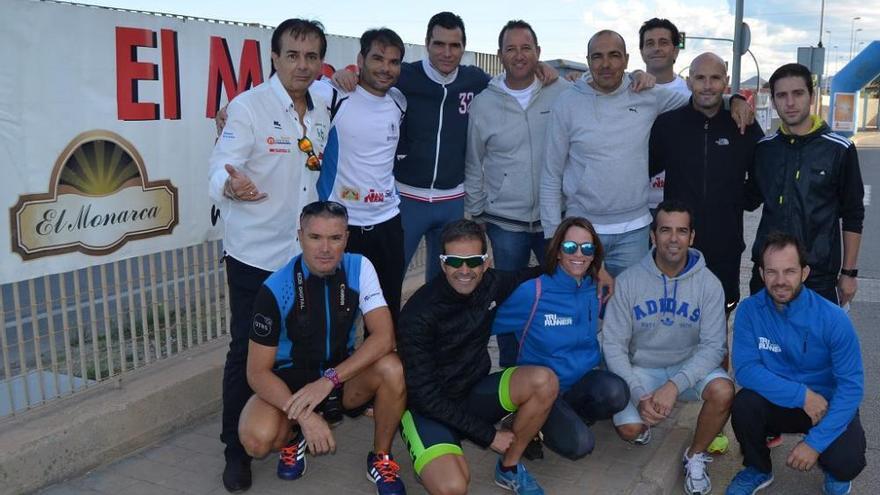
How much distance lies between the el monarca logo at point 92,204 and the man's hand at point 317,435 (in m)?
1.59

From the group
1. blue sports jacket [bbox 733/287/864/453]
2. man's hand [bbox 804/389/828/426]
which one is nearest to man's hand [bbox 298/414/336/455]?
blue sports jacket [bbox 733/287/864/453]

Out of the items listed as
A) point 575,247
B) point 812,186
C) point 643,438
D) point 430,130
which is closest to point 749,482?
point 643,438

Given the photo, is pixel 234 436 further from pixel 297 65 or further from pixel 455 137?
pixel 455 137

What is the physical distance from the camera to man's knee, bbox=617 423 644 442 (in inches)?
172

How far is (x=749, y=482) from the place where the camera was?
4.21m

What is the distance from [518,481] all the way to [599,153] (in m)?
1.99

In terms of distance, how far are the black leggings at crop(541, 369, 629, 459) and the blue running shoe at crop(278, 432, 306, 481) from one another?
126cm

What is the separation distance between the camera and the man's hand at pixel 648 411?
428 centimetres

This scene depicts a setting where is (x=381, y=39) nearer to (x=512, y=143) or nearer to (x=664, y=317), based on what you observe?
(x=512, y=143)

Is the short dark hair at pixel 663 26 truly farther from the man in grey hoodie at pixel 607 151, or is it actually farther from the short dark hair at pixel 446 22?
the short dark hair at pixel 446 22

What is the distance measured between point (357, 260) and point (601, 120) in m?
1.74

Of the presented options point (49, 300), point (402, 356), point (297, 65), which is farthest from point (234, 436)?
point (297, 65)

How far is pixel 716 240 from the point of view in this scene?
491 centimetres

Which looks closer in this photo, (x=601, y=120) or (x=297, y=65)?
(x=297, y=65)
